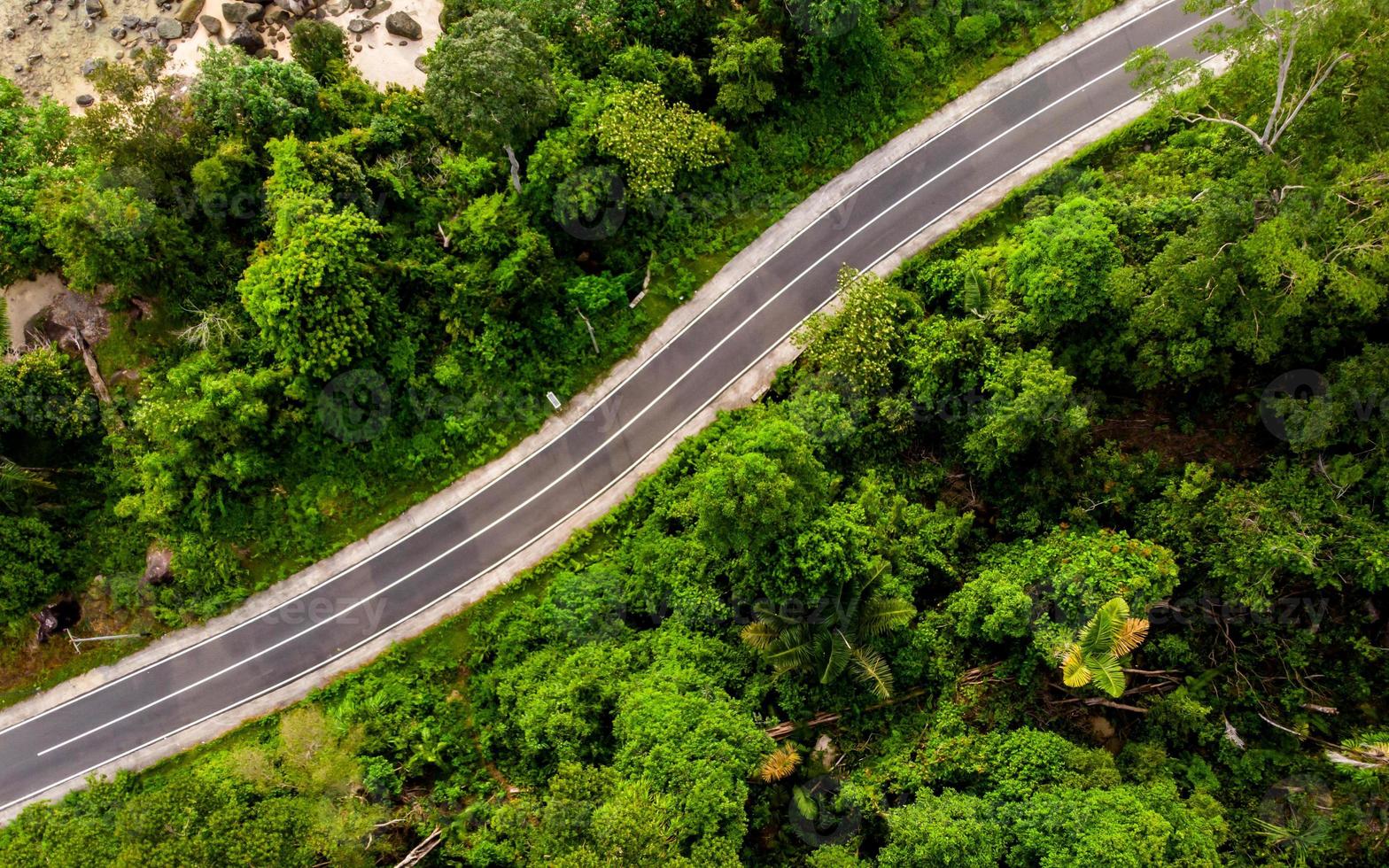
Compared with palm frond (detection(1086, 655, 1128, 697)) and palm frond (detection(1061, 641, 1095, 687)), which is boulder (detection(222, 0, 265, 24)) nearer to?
palm frond (detection(1061, 641, 1095, 687))

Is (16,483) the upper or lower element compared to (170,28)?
lower

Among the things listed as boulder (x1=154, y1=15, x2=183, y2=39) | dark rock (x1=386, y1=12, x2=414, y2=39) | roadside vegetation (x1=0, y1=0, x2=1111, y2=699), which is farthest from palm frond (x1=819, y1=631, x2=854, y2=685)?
boulder (x1=154, y1=15, x2=183, y2=39)

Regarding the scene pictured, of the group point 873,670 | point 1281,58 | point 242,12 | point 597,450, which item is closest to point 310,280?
point 597,450

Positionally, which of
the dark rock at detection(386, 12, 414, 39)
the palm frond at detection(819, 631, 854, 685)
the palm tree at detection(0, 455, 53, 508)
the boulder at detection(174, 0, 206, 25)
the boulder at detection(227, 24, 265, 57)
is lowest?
the palm frond at detection(819, 631, 854, 685)

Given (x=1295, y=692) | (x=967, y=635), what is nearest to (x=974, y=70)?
(x=967, y=635)

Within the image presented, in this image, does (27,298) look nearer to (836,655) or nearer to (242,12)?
(242,12)

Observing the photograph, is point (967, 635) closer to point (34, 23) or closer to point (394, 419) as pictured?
point (394, 419)

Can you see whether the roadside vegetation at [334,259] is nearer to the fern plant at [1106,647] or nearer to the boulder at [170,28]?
the boulder at [170,28]
